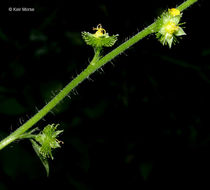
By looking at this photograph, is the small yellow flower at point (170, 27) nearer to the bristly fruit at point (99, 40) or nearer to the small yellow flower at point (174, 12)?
the small yellow flower at point (174, 12)

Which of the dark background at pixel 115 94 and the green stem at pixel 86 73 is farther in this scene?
the dark background at pixel 115 94

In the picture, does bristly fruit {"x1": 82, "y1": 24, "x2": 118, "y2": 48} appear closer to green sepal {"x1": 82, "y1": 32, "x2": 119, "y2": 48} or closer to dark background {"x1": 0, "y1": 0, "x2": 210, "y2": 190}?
green sepal {"x1": 82, "y1": 32, "x2": 119, "y2": 48}

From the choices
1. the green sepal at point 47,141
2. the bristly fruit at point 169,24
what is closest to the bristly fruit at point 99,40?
the bristly fruit at point 169,24

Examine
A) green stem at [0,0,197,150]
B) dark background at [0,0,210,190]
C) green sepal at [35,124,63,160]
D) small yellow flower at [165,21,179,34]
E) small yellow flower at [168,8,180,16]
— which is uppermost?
dark background at [0,0,210,190]

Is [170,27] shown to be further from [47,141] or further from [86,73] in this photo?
[47,141]

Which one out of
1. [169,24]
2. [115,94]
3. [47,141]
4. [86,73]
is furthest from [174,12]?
[115,94]

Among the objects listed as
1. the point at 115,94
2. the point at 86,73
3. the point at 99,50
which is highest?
the point at 115,94

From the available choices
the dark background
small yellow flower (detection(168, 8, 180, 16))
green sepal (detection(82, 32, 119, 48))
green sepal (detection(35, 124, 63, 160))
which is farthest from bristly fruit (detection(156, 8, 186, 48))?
the dark background

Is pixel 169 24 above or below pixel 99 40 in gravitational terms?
above
